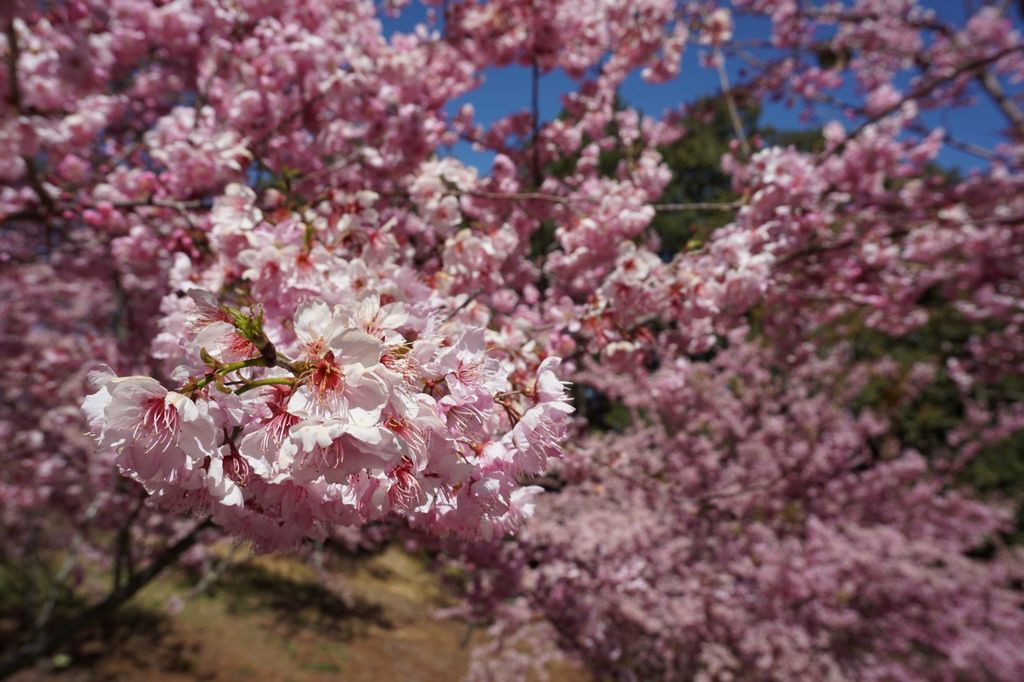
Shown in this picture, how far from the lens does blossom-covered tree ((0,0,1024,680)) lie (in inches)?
36.0

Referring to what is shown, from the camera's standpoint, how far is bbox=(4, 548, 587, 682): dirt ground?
669cm

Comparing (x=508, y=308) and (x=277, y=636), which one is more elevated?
(x=508, y=308)

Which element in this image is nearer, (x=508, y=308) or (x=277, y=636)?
(x=508, y=308)

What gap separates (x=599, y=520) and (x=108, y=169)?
542 cm

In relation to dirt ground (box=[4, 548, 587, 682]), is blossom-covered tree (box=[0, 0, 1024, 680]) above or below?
above

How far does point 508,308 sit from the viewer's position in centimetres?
292

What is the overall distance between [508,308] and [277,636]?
8.33 m

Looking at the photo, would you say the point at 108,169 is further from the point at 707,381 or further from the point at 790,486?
the point at 790,486

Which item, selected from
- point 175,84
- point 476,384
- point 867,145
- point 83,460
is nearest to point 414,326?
point 476,384

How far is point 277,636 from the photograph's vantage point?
8.38 metres

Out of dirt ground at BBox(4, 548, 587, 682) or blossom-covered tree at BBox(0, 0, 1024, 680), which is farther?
dirt ground at BBox(4, 548, 587, 682)

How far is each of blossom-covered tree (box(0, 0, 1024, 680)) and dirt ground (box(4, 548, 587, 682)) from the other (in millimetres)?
1955

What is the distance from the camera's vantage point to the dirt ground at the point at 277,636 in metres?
6.69

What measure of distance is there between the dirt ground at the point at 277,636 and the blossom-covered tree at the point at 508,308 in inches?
77.0
